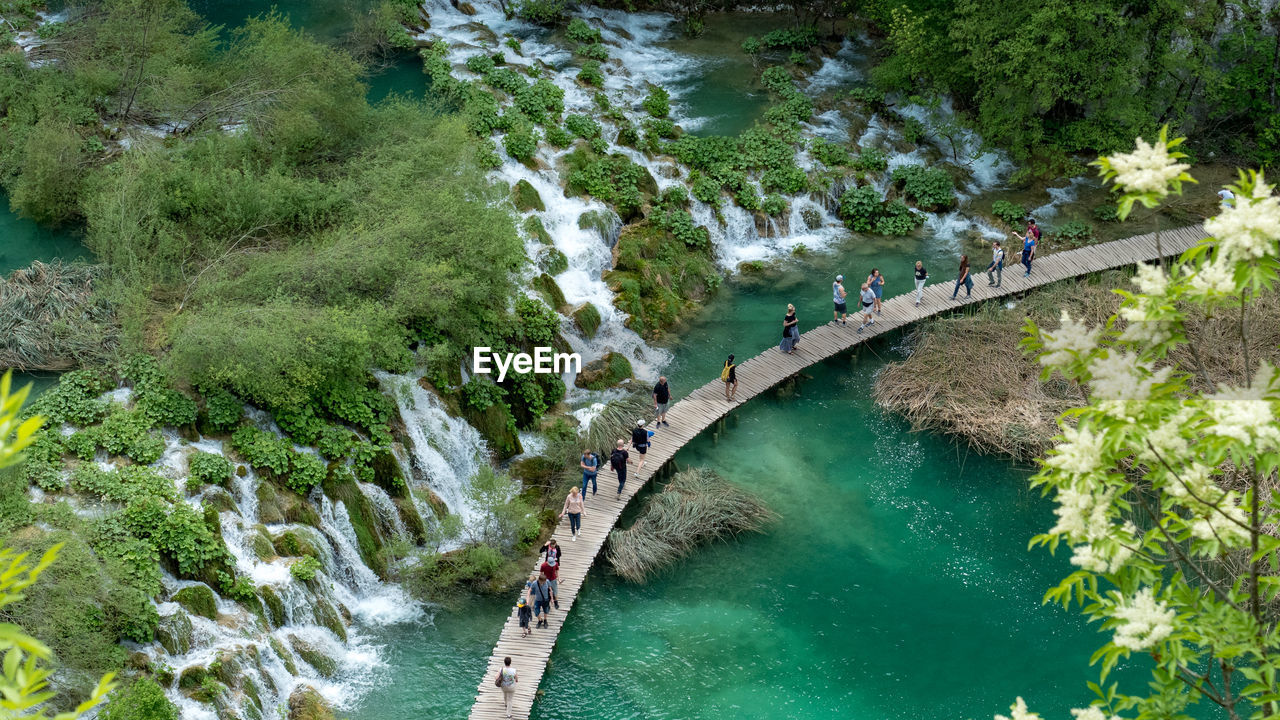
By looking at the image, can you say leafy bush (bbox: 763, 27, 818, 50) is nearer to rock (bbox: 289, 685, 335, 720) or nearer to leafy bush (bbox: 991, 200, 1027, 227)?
leafy bush (bbox: 991, 200, 1027, 227)

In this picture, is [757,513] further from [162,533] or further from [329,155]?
[329,155]

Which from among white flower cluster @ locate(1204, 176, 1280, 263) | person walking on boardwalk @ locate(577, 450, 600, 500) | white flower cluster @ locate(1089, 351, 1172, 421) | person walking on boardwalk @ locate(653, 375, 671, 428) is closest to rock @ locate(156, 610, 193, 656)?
person walking on boardwalk @ locate(577, 450, 600, 500)

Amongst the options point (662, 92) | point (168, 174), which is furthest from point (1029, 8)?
point (168, 174)

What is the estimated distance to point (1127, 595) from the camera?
9359mm

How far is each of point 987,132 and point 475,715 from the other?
2016 centimetres

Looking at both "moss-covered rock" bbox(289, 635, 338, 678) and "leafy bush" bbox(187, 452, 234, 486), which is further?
"leafy bush" bbox(187, 452, 234, 486)

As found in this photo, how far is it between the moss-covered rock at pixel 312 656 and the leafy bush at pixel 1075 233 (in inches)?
789

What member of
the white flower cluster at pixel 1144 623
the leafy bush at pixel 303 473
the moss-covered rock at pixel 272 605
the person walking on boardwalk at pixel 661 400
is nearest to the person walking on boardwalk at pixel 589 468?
the person walking on boardwalk at pixel 661 400

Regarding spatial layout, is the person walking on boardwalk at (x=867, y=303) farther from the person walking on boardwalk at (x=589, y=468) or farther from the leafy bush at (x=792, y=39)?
the leafy bush at (x=792, y=39)

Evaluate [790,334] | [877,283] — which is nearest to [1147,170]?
[790,334]

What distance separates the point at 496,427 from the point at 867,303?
865cm

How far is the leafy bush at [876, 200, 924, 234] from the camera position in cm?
2862

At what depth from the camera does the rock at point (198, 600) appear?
16.4m

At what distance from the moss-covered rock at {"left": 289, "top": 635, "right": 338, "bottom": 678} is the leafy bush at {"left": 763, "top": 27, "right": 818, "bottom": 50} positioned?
24677 millimetres
